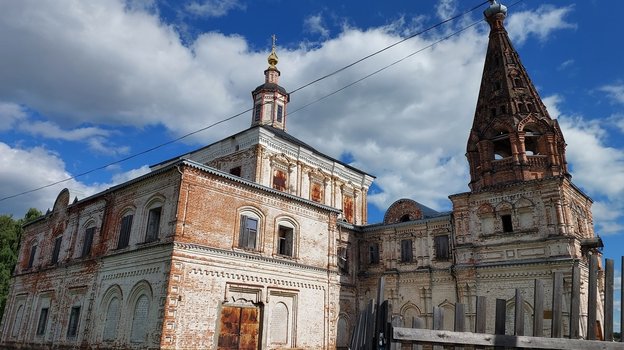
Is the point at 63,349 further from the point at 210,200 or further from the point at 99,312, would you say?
the point at 210,200

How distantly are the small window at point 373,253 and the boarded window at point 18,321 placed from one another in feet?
60.5

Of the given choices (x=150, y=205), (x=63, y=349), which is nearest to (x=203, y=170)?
(x=150, y=205)

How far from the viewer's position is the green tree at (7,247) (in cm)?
3309

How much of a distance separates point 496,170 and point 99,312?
60.2ft

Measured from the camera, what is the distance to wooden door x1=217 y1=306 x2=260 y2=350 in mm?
16494

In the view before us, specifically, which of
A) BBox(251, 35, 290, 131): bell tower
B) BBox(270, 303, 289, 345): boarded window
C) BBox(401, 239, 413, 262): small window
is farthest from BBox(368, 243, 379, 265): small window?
BBox(251, 35, 290, 131): bell tower

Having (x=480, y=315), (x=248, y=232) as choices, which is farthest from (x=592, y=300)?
(x=248, y=232)

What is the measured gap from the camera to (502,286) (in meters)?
19.2

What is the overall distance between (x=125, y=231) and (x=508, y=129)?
1778 cm

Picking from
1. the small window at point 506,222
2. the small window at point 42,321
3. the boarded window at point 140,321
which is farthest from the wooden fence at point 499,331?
the small window at point 42,321

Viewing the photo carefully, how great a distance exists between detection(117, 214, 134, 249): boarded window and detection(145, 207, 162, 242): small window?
112cm

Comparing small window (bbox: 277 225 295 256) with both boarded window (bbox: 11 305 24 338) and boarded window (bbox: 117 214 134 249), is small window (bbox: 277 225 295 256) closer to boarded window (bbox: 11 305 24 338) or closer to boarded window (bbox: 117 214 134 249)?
boarded window (bbox: 117 214 134 249)

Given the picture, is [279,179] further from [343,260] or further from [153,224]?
[153,224]

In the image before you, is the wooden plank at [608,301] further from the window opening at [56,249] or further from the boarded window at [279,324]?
the window opening at [56,249]
